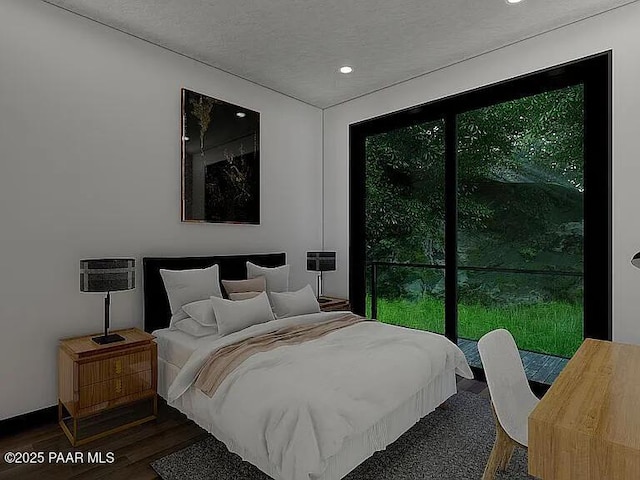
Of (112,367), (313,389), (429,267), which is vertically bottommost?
(112,367)

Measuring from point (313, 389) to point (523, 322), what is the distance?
2.62 m

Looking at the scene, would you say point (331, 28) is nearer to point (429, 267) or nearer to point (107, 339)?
point (429, 267)

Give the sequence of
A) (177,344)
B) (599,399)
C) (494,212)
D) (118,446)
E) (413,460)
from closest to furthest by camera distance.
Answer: (599,399), (413,460), (118,446), (177,344), (494,212)

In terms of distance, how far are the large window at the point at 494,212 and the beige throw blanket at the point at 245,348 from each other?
1586mm

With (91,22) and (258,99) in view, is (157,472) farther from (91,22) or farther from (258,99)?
(258,99)

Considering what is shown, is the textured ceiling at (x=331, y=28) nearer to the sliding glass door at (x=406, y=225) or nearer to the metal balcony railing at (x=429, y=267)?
the sliding glass door at (x=406, y=225)

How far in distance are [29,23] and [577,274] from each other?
15.5 ft

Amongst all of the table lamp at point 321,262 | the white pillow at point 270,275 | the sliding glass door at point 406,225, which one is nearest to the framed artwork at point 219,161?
the white pillow at point 270,275

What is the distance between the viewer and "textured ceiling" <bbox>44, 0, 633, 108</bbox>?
3.02 metres

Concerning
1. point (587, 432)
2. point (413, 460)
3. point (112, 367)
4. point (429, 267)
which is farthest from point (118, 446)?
point (429, 267)

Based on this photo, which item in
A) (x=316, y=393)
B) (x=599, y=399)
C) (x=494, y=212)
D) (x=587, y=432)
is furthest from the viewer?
(x=494, y=212)

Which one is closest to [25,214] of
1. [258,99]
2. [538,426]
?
[258,99]

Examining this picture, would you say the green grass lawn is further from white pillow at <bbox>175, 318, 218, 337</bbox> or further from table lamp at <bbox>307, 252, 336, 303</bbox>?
white pillow at <bbox>175, 318, 218, 337</bbox>

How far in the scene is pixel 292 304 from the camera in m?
3.68
